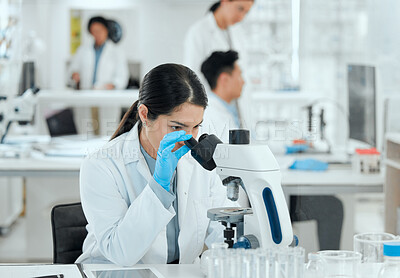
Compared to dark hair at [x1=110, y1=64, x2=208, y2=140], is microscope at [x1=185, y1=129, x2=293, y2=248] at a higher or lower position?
lower

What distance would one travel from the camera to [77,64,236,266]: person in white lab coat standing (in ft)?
4.82

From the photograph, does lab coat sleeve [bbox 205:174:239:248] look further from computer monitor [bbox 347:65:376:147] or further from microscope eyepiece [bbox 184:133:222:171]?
computer monitor [bbox 347:65:376:147]

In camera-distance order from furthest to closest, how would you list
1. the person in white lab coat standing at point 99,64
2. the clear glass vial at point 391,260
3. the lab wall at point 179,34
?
the person in white lab coat standing at point 99,64
the lab wall at point 179,34
the clear glass vial at point 391,260

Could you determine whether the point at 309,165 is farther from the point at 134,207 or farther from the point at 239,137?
the point at 239,137

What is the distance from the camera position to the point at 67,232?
1.77 meters

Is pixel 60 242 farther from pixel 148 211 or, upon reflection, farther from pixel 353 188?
pixel 353 188

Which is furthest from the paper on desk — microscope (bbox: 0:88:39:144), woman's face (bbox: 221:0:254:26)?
woman's face (bbox: 221:0:254:26)

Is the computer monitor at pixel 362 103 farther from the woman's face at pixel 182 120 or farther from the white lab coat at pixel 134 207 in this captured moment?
the woman's face at pixel 182 120

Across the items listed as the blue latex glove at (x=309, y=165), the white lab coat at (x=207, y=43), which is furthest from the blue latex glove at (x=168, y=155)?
the white lab coat at (x=207, y=43)

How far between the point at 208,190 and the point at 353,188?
1.20 m

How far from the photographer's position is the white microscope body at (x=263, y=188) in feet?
3.97

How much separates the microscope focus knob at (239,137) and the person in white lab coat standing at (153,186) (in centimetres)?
16

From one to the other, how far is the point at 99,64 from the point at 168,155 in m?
5.10

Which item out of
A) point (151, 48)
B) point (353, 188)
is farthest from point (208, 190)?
point (151, 48)
